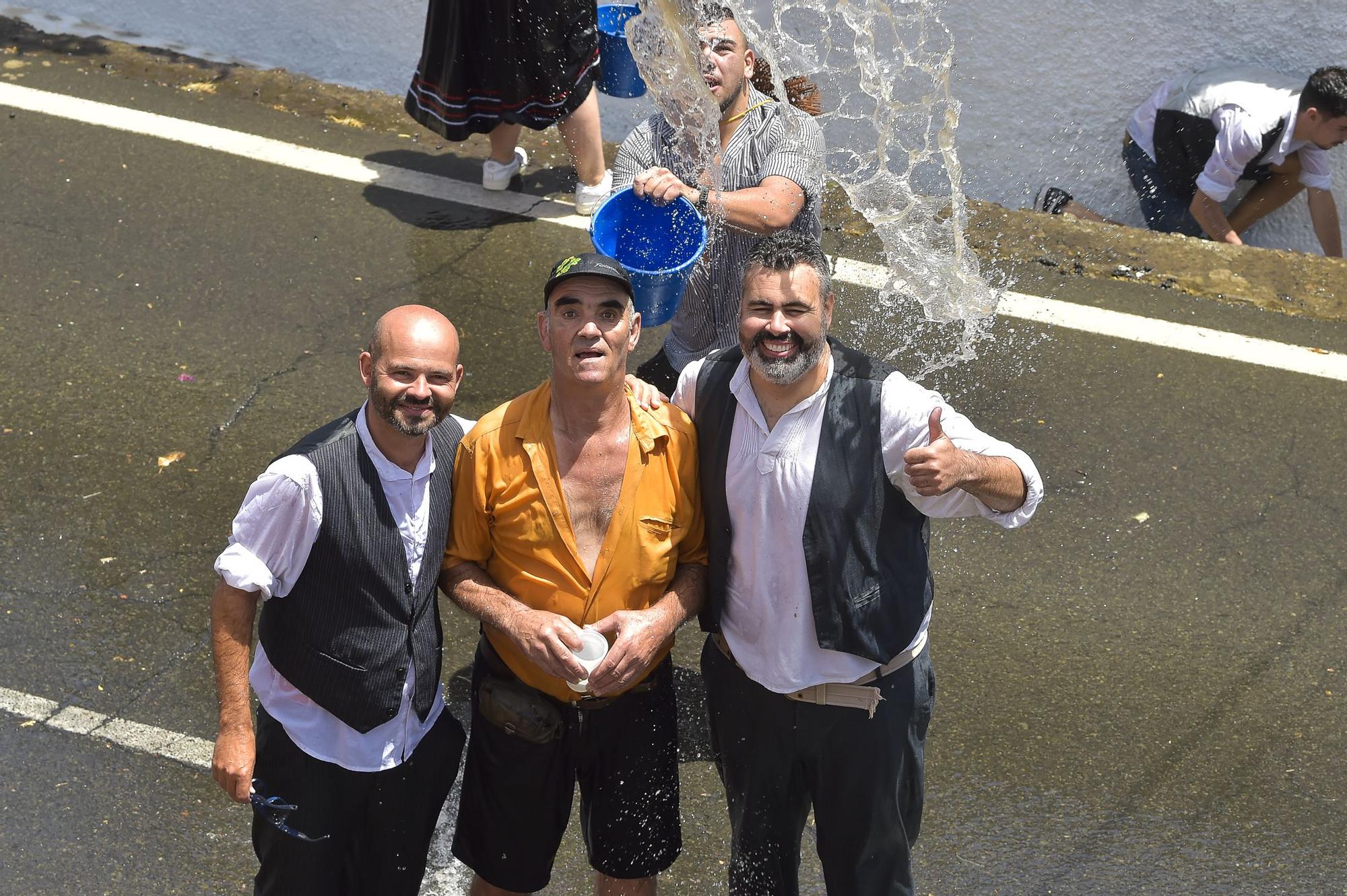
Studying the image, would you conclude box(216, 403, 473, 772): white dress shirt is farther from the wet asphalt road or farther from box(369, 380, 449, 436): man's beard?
the wet asphalt road

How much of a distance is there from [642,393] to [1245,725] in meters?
2.51

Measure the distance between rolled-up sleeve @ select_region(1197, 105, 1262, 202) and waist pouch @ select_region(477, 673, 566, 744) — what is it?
6285mm

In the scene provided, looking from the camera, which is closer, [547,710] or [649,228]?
[547,710]

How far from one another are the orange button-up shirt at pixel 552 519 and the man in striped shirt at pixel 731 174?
139 cm

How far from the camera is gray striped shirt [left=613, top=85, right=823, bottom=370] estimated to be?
4.96 m

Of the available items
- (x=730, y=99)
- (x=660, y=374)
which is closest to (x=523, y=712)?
(x=730, y=99)

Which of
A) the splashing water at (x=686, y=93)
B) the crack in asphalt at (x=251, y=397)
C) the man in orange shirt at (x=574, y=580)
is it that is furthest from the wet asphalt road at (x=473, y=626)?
the splashing water at (x=686, y=93)

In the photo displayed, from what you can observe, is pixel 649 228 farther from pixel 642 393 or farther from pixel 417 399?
pixel 417 399

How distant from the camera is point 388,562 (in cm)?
340

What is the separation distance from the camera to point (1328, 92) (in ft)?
25.7

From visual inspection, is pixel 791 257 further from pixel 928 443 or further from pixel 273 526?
pixel 273 526

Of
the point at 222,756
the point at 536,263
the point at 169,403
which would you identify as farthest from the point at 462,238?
the point at 222,756

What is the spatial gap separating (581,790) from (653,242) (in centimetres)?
214

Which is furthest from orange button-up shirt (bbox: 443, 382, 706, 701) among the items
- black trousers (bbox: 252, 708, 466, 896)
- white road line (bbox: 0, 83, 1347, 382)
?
white road line (bbox: 0, 83, 1347, 382)
